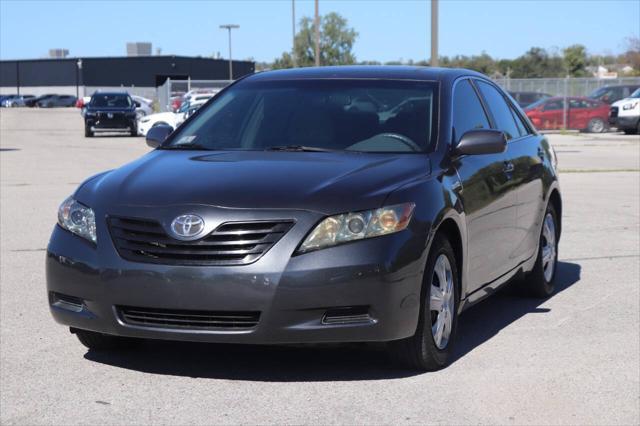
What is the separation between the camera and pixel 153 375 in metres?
5.61

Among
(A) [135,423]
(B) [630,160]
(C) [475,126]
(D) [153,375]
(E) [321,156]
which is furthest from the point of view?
(B) [630,160]

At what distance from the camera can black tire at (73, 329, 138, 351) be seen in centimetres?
594

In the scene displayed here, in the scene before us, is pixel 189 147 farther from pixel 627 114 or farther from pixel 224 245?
pixel 627 114

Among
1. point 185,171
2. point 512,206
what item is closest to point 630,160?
point 512,206

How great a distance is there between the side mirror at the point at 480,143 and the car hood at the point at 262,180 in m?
0.27

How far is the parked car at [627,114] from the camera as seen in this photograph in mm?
36094

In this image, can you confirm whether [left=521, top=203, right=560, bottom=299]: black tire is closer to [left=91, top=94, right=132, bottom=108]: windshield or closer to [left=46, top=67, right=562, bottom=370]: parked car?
[left=46, top=67, right=562, bottom=370]: parked car

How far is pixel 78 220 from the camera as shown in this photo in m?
5.57

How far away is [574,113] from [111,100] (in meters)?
16.6

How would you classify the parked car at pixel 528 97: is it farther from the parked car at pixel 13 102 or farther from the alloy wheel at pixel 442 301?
the parked car at pixel 13 102

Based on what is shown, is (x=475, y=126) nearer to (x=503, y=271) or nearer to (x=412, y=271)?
(x=503, y=271)

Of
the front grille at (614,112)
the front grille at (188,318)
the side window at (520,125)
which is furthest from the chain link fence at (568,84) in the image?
the front grille at (188,318)

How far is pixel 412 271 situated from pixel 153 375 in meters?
1.44

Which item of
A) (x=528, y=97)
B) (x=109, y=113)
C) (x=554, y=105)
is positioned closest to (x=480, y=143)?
(x=109, y=113)
